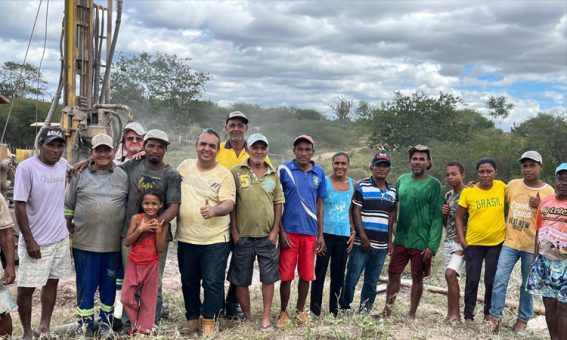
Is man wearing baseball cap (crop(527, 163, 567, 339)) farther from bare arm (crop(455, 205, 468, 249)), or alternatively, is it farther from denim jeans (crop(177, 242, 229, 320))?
denim jeans (crop(177, 242, 229, 320))

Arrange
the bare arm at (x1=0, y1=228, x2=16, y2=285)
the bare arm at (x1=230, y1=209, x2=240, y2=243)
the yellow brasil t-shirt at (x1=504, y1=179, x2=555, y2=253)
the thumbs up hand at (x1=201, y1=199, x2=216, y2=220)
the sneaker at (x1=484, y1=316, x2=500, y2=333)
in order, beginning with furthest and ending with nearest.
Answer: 1. the sneaker at (x1=484, y1=316, x2=500, y2=333)
2. the yellow brasil t-shirt at (x1=504, y1=179, x2=555, y2=253)
3. the bare arm at (x1=230, y1=209, x2=240, y2=243)
4. the thumbs up hand at (x1=201, y1=199, x2=216, y2=220)
5. the bare arm at (x1=0, y1=228, x2=16, y2=285)

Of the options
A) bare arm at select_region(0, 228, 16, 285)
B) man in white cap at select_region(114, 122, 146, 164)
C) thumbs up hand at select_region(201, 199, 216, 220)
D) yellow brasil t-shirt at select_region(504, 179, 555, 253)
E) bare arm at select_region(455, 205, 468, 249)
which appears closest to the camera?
bare arm at select_region(0, 228, 16, 285)

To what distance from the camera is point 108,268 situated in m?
4.53

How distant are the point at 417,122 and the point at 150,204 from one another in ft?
82.9

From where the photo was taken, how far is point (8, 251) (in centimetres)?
405

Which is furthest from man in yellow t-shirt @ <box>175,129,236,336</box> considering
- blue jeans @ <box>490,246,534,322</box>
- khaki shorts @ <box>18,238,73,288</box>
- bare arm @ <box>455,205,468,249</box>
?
blue jeans @ <box>490,246,534,322</box>

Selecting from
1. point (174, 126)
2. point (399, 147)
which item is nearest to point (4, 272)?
point (399, 147)

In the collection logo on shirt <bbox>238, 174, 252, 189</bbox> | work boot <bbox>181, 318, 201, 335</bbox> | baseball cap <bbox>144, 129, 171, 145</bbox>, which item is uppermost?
baseball cap <bbox>144, 129, 171, 145</bbox>

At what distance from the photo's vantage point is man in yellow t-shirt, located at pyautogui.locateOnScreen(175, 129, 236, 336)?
14.7 ft

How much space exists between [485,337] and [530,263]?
33.1 inches

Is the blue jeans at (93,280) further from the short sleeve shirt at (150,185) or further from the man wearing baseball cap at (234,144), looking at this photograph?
the man wearing baseball cap at (234,144)

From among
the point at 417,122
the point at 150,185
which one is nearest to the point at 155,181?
the point at 150,185

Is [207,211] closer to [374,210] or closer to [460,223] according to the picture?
[374,210]

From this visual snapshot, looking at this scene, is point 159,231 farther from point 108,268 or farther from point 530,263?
point 530,263
